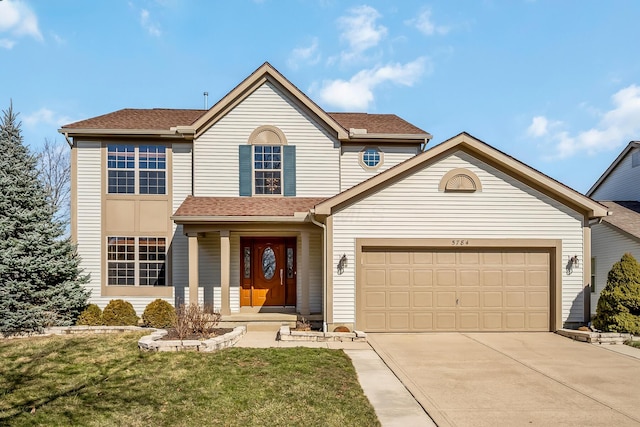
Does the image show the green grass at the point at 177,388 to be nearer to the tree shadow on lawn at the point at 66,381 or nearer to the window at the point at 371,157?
the tree shadow on lawn at the point at 66,381

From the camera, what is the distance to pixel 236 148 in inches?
574

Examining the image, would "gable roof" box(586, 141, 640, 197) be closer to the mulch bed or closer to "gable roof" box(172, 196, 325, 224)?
"gable roof" box(172, 196, 325, 224)

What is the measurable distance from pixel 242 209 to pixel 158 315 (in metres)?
3.87

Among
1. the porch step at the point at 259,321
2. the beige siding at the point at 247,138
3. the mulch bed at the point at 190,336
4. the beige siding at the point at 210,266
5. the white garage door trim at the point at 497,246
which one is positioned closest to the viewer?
the mulch bed at the point at 190,336

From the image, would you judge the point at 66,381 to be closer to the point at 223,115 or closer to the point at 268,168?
the point at 268,168

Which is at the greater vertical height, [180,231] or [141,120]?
[141,120]

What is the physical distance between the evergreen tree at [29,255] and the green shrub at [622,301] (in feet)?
47.3

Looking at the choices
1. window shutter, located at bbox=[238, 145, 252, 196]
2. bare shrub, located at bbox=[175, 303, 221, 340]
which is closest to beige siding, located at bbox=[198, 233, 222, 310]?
Answer: window shutter, located at bbox=[238, 145, 252, 196]

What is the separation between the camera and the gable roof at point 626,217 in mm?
14680

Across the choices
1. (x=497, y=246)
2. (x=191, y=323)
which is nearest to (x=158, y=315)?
(x=191, y=323)

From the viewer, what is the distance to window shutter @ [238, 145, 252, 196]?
14.5m

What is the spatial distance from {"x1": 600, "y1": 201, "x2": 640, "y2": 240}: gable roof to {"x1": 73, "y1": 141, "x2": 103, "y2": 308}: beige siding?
16.9 meters

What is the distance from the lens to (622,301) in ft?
37.1

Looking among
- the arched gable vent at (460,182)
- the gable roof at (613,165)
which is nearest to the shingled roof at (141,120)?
the arched gable vent at (460,182)
